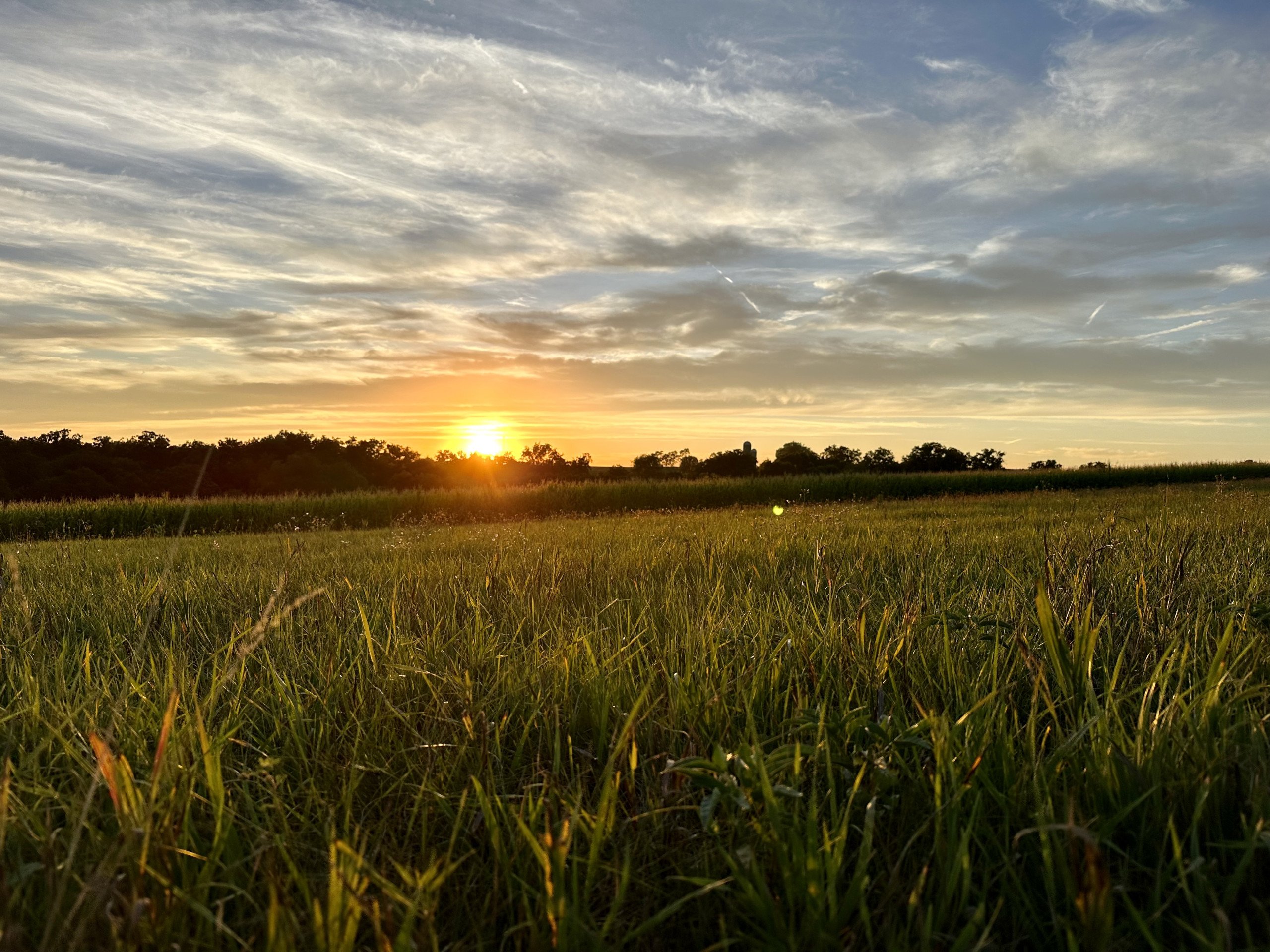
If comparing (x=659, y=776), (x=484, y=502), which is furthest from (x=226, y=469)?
(x=659, y=776)

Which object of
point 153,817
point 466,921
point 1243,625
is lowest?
point 466,921

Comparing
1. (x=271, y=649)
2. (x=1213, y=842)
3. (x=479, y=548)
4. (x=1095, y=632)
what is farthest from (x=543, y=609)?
(x=479, y=548)

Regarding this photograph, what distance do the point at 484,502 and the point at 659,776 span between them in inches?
847

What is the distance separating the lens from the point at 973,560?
4.68 m

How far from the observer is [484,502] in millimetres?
22812

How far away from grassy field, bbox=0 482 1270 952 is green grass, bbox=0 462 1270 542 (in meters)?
14.8

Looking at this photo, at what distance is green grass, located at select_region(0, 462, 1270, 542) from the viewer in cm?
2023

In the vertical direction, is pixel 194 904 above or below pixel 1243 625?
below

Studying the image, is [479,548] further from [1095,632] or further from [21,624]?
[1095,632]

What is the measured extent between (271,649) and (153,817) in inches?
58.3

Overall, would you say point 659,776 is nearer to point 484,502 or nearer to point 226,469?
point 484,502

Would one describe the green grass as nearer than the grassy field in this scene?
No

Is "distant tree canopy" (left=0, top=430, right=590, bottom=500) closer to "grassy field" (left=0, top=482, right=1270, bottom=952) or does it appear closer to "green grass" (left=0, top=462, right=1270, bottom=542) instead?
"green grass" (left=0, top=462, right=1270, bottom=542)

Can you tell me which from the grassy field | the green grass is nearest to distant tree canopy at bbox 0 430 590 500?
the green grass
